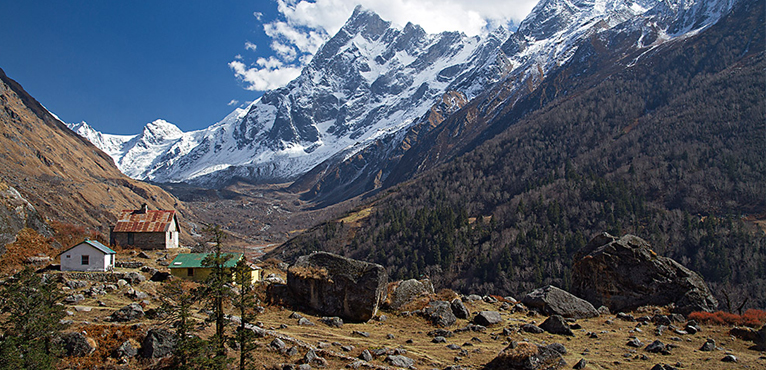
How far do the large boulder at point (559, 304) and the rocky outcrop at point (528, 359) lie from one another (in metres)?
11.2

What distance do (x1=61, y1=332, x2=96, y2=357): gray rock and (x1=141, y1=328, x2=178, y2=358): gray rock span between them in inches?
86.8

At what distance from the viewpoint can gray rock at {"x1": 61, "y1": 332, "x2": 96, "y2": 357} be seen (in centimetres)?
1908

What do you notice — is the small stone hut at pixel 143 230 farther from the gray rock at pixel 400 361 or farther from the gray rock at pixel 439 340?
the gray rock at pixel 400 361

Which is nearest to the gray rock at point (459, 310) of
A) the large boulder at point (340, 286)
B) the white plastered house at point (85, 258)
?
the large boulder at point (340, 286)

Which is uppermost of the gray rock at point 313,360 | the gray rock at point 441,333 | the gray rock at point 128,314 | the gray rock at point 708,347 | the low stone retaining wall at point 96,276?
the low stone retaining wall at point 96,276

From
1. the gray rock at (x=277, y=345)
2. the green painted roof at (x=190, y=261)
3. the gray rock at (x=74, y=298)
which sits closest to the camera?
the gray rock at (x=277, y=345)

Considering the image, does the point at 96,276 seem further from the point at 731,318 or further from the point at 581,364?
the point at 731,318

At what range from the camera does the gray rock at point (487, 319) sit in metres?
27.1

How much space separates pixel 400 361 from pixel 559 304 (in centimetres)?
1571

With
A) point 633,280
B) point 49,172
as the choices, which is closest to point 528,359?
point 633,280

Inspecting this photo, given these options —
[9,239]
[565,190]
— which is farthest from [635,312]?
[565,190]

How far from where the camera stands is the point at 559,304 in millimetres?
30281

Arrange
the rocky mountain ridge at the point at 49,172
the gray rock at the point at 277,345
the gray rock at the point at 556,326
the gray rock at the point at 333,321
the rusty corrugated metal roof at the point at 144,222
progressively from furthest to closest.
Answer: the rocky mountain ridge at the point at 49,172 → the rusty corrugated metal roof at the point at 144,222 → the gray rock at the point at 333,321 → the gray rock at the point at 556,326 → the gray rock at the point at 277,345

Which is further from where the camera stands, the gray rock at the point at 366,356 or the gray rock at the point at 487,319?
the gray rock at the point at 487,319
